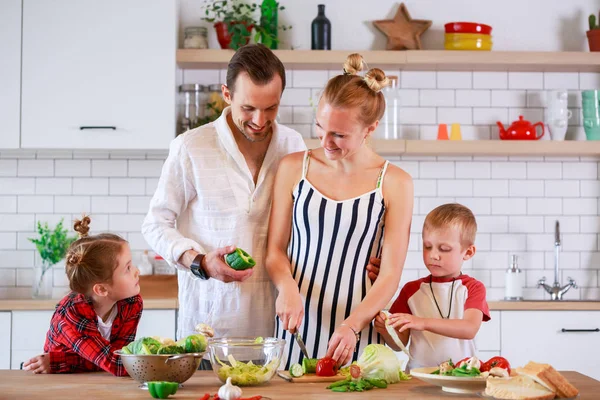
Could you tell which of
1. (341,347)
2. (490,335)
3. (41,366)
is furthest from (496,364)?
(490,335)

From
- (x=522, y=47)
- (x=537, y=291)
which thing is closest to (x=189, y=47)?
(x=522, y=47)

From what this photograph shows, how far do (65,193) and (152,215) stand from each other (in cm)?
237

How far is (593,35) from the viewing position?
4.82 meters

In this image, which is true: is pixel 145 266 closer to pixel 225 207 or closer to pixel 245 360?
pixel 225 207

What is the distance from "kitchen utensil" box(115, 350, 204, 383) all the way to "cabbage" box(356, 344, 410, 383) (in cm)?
41

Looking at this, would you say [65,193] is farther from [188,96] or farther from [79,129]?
[188,96]

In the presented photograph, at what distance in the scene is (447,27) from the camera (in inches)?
187

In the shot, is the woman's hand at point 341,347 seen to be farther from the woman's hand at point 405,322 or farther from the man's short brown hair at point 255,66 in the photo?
the man's short brown hair at point 255,66

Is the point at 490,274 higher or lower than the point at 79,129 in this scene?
lower

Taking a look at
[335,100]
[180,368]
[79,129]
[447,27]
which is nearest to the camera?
[180,368]

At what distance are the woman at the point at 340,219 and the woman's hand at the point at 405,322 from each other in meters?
0.12

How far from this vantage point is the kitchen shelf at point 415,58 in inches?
181

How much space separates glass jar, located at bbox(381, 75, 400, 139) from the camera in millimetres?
4695

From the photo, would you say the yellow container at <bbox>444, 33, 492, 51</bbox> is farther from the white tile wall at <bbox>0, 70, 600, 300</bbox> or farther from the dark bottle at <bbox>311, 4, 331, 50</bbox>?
the dark bottle at <bbox>311, 4, 331, 50</bbox>
